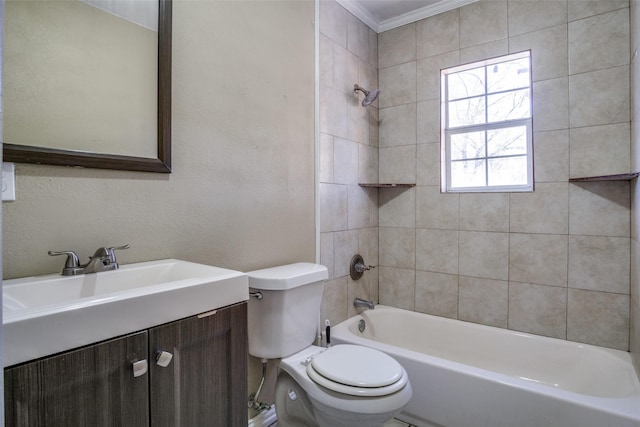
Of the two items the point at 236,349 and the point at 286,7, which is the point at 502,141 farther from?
the point at 236,349

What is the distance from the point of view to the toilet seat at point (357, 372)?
1308 mm

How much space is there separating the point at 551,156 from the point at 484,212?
0.50 meters

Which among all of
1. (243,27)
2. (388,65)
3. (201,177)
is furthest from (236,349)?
(388,65)

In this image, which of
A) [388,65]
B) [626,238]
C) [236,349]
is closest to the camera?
[236,349]

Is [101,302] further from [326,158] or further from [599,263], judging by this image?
[599,263]

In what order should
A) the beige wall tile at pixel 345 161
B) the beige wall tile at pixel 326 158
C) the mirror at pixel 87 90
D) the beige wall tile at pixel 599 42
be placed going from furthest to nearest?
the beige wall tile at pixel 345 161 → the beige wall tile at pixel 326 158 → the beige wall tile at pixel 599 42 → the mirror at pixel 87 90

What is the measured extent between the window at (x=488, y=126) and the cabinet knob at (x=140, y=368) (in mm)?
2160

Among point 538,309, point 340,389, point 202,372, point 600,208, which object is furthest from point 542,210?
point 202,372

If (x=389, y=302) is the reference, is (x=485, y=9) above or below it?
above

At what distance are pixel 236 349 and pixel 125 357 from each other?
33 centimetres

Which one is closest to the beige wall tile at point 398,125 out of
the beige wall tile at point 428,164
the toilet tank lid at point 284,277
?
the beige wall tile at point 428,164

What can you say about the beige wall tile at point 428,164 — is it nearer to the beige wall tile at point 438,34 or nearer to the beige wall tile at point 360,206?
the beige wall tile at point 360,206

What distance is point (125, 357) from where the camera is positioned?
815 mm

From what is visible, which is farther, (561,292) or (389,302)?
(389,302)
